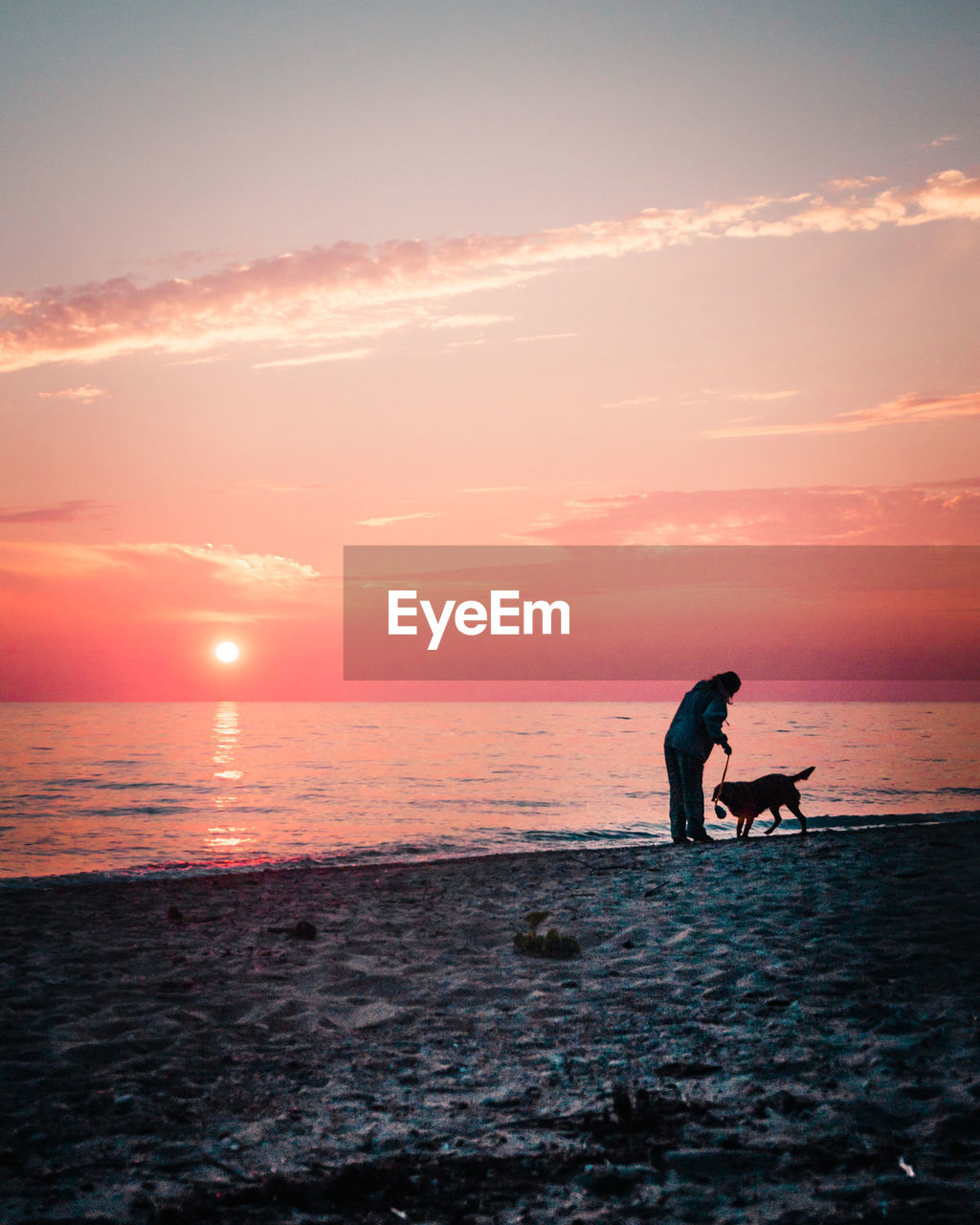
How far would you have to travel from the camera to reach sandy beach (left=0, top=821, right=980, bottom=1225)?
3.69 m

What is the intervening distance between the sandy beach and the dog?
3.98 meters

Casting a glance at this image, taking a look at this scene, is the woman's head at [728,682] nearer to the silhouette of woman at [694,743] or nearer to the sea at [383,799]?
the silhouette of woman at [694,743]

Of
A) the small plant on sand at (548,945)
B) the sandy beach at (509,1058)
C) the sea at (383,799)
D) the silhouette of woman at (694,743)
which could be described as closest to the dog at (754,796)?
the silhouette of woman at (694,743)

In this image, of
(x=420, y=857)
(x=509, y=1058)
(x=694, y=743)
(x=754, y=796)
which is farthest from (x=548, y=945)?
(x=420, y=857)

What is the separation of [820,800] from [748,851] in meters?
11.6

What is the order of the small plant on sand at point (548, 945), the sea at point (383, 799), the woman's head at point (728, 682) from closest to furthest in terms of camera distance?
the small plant on sand at point (548, 945) < the woman's head at point (728, 682) < the sea at point (383, 799)

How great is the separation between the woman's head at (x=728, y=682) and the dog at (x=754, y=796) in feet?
5.74

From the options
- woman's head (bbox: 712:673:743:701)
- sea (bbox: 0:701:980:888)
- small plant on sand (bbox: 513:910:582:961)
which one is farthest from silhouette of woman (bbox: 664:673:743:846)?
small plant on sand (bbox: 513:910:582:961)

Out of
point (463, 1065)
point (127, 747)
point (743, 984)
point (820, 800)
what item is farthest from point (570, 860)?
point (127, 747)

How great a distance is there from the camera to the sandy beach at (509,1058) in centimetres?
369

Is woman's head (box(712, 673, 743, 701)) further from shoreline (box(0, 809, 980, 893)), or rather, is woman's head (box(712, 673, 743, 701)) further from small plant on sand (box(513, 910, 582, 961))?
small plant on sand (box(513, 910, 582, 961))

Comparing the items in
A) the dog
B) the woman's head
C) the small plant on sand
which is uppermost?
the woman's head

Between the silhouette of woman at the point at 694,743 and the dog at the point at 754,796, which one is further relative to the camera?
the dog at the point at 754,796

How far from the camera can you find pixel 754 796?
1341 cm
